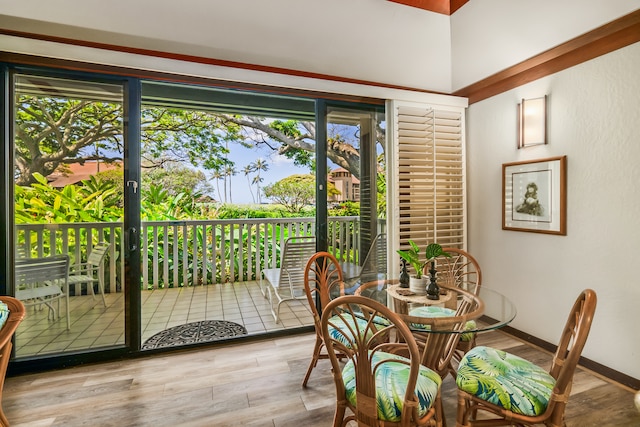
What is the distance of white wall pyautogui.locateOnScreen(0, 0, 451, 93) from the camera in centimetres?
238

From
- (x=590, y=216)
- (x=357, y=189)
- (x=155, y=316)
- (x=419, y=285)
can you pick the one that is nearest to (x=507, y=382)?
(x=419, y=285)

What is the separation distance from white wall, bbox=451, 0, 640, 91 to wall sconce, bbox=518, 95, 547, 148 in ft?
1.38

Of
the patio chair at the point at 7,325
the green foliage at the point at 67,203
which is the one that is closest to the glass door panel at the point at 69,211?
the green foliage at the point at 67,203

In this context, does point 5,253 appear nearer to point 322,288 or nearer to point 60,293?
point 60,293

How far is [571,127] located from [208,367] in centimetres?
367

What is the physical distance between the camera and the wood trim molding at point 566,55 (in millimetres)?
2174

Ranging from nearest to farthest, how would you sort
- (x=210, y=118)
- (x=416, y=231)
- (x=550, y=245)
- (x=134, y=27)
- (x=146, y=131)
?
(x=134, y=27) → (x=550, y=245) → (x=416, y=231) → (x=146, y=131) → (x=210, y=118)

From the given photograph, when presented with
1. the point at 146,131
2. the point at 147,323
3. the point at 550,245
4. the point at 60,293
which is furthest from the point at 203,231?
the point at 550,245

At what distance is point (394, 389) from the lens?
4.52ft

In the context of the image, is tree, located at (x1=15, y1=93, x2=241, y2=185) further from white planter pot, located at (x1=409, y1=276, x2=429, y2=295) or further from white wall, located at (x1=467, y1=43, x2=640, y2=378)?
white wall, located at (x1=467, y1=43, x2=640, y2=378)

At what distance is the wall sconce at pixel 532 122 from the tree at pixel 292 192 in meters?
3.79

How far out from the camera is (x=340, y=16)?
9.75 ft

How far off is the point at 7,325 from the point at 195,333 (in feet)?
6.07

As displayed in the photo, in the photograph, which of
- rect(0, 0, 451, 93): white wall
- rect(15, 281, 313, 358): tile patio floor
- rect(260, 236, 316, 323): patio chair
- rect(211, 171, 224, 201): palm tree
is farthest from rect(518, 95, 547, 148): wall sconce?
rect(211, 171, 224, 201): palm tree
